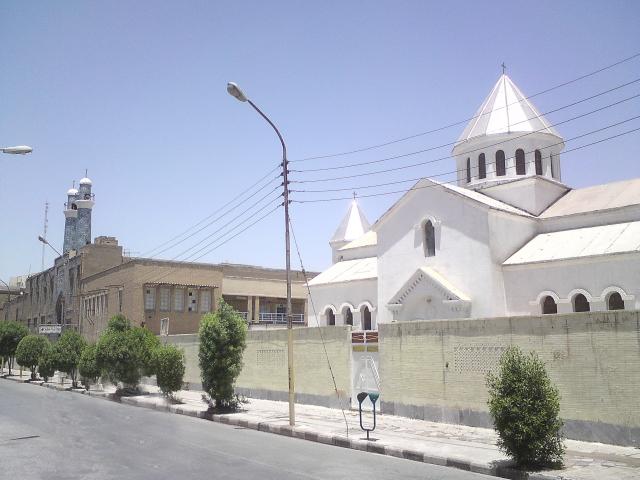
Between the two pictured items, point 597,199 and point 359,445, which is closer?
point 359,445

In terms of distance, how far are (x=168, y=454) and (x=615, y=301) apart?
642 inches

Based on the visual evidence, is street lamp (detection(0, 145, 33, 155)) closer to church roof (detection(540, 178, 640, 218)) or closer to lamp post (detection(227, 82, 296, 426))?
lamp post (detection(227, 82, 296, 426))

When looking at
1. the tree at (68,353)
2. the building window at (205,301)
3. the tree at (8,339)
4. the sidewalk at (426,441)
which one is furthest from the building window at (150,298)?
the sidewalk at (426,441)

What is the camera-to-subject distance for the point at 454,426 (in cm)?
1492

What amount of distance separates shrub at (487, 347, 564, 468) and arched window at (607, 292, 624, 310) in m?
11.9

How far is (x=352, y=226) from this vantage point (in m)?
44.2

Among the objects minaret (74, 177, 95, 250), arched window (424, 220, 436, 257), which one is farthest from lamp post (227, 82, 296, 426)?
minaret (74, 177, 95, 250)

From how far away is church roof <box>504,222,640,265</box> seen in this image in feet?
68.2

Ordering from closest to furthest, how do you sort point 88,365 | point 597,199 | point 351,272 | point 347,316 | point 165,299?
point 597,199
point 88,365
point 347,316
point 351,272
point 165,299

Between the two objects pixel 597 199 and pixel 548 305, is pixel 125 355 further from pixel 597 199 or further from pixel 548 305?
pixel 597 199

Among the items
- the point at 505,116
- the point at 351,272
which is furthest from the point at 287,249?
the point at 505,116

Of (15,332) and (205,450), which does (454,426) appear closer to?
(205,450)

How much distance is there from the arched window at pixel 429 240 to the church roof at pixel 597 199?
16.5 ft

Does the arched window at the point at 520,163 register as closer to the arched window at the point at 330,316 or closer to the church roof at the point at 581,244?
the church roof at the point at 581,244
